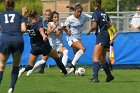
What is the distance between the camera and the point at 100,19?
15367 millimetres

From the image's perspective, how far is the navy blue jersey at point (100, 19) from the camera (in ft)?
50.2

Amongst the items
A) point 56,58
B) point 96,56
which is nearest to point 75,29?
point 56,58

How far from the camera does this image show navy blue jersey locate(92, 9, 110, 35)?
15.3 meters

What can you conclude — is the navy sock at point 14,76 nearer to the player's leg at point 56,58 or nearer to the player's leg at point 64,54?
the player's leg at point 56,58

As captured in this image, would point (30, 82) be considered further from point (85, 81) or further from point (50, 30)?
point (50, 30)

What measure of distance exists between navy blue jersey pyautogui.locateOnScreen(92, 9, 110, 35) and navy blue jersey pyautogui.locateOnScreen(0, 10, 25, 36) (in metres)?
2.88

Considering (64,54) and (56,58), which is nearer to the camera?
(56,58)

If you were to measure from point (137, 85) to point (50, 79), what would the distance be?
268 cm

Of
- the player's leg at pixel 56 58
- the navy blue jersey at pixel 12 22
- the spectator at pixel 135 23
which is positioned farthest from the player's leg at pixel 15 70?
the spectator at pixel 135 23

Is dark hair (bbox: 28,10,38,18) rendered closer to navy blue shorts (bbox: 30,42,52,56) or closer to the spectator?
navy blue shorts (bbox: 30,42,52,56)

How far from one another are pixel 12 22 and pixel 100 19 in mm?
3167

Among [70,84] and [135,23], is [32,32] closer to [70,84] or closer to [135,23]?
[70,84]

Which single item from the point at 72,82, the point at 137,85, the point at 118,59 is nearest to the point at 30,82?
the point at 72,82

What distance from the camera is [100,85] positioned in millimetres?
14805
